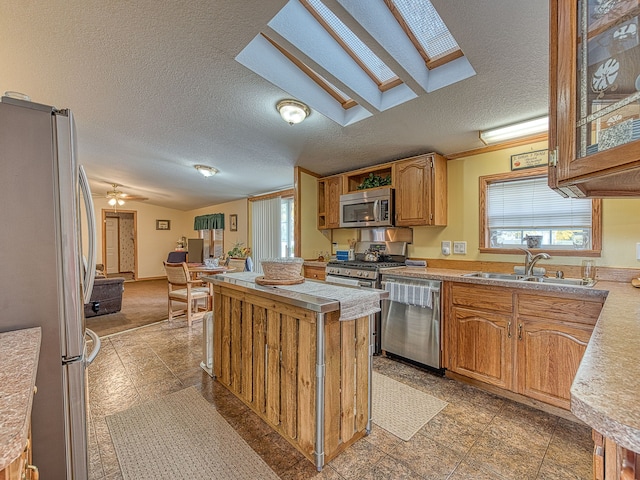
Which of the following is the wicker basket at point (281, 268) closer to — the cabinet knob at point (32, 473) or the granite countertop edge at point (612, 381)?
the cabinet knob at point (32, 473)

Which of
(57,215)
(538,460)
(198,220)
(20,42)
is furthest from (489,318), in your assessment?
(198,220)

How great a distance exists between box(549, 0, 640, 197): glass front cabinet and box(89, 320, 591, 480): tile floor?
150cm

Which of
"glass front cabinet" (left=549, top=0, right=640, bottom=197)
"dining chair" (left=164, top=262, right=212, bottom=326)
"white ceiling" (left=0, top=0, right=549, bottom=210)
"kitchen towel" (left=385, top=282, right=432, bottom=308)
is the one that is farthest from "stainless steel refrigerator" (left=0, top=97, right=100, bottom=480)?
"dining chair" (left=164, top=262, right=212, bottom=326)

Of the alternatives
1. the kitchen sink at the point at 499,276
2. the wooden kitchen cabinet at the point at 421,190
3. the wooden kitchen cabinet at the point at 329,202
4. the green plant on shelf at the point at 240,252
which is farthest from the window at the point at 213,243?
→ the kitchen sink at the point at 499,276

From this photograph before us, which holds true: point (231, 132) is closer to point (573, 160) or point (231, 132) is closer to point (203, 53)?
point (203, 53)

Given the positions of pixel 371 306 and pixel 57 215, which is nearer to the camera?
pixel 57 215

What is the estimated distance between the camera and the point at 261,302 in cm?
184

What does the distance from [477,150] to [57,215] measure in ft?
10.6

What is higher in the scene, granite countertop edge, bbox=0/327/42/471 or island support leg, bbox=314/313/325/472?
granite countertop edge, bbox=0/327/42/471

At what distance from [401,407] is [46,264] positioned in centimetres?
219

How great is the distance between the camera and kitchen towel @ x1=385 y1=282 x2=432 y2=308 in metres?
2.55

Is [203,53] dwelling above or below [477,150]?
above

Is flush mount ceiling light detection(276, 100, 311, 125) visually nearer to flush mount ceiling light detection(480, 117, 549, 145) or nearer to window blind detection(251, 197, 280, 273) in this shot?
flush mount ceiling light detection(480, 117, 549, 145)

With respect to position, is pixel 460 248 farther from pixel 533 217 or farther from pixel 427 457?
pixel 427 457
